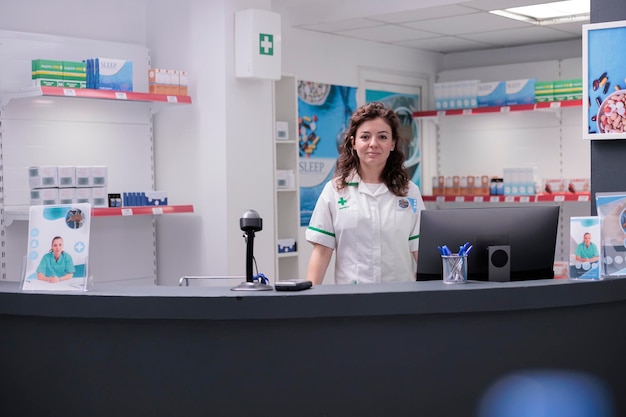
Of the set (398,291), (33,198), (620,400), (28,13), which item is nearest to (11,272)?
(33,198)

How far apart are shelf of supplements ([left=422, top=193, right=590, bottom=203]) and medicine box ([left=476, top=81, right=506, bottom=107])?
87cm

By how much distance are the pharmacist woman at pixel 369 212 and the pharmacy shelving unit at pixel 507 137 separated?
3.50m

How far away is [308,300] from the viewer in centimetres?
289

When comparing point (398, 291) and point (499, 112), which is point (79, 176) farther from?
point (499, 112)

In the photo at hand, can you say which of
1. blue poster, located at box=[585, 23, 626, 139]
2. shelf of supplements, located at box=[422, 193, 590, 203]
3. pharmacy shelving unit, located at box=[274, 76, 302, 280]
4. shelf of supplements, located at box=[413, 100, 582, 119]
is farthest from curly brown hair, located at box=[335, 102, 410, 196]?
shelf of supplements, located at box=[413, 100, 582, 119]

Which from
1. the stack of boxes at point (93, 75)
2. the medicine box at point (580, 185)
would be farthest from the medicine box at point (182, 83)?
the medicine box at point (580, 185)

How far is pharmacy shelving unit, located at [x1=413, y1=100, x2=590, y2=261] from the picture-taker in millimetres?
7321

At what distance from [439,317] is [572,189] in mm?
4692

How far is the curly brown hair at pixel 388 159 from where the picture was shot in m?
3.98

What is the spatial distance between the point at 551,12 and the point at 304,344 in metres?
4.65

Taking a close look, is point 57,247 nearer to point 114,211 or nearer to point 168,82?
point 114,211

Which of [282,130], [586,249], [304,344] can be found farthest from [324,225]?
[282,130]

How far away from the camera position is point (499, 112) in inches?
300

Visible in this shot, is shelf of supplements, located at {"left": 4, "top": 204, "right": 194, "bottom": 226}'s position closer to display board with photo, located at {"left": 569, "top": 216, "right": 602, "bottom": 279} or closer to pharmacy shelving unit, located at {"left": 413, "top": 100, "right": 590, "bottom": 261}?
display board with photo, located at {"left": 569, "top": 216, "right": 602, "bottom": 279}
